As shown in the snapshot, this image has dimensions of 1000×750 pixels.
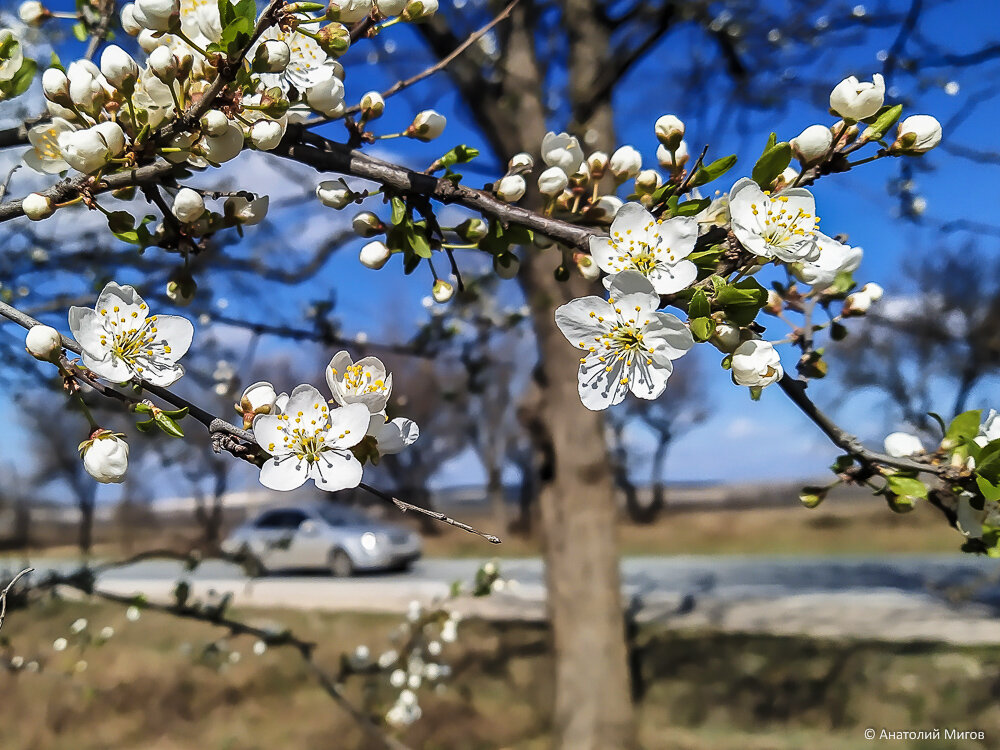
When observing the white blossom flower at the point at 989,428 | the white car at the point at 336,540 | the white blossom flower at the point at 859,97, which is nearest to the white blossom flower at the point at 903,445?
the white blossom flower at the point at 989,428

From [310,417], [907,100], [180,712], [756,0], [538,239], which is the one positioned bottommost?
[180,712]

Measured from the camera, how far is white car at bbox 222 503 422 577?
36.9 feet

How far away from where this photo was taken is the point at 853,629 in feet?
22.2

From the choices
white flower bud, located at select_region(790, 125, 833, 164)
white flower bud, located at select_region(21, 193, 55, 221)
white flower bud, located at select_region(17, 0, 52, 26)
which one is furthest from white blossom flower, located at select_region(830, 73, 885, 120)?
white flower bud, located at select_region(17, 0, 52, 26)

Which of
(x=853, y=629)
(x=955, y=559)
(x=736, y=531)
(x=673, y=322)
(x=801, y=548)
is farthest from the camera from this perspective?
(x=736, y=531)

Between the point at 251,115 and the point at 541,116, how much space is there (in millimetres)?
3291

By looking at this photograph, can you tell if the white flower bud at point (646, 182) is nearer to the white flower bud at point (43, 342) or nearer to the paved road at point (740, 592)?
the white flower bud at point (43, 342)

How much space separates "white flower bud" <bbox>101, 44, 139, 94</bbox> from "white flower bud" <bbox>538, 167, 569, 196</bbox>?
0.46 meters

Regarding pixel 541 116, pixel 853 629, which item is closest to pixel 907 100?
pixel 541 116

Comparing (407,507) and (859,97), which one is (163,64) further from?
(859,97)

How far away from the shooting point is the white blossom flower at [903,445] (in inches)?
40.5

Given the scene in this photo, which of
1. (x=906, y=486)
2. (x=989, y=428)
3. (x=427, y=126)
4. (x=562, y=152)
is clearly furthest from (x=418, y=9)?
(x=989, y=428)

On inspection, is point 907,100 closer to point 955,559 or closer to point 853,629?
point 853,629

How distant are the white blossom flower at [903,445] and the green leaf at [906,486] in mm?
166
